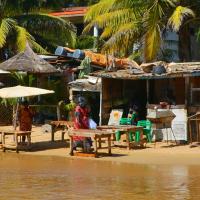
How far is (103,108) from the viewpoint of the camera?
20297mm

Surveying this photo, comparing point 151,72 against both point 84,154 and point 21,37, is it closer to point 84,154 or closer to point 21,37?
point 84,154

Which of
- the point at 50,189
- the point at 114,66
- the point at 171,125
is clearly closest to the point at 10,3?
the point at 114,66

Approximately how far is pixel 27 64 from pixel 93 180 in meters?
8.92

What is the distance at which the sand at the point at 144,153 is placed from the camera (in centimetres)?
1452

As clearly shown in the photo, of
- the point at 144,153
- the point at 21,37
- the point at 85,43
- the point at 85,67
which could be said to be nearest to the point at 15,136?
the point at 144,153

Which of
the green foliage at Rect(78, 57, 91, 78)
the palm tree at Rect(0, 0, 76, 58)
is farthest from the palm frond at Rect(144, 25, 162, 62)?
the palm tree at Rect(0, 0, 76, 58)

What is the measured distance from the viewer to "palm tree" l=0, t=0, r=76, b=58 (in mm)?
26062

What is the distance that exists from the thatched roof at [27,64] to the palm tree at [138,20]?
388 cm

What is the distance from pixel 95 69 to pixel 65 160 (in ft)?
31.2

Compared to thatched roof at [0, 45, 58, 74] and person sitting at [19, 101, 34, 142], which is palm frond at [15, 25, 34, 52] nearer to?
thatched roof at [0, 45, 58, 74]

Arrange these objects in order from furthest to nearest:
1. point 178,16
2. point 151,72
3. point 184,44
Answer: point 184,44 < point 178,16 < point 151,72

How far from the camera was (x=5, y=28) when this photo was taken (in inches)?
1013

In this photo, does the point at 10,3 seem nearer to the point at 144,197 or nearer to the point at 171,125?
the point at 171,125

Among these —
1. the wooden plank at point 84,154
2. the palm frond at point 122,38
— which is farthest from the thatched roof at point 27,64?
the wooden plank at point 84,154
